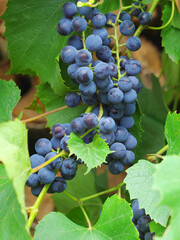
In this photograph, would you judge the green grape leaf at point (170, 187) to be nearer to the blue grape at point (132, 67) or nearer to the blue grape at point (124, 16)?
the blue grape at point (132, 67)

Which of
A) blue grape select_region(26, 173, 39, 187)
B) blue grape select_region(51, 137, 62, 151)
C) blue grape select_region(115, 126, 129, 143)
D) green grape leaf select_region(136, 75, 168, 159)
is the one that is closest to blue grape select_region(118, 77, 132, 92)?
blue grape select_region(115, 126, 129, 143)

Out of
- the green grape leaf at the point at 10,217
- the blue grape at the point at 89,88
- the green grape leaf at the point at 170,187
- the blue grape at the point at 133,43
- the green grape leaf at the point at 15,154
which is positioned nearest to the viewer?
the green grape leaf at the point at 170,187

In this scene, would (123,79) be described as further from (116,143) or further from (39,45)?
(39,45)

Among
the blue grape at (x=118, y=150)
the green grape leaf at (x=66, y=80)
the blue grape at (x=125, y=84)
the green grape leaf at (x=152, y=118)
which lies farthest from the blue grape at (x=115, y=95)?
the green grape leaf at (x=152, y=118)

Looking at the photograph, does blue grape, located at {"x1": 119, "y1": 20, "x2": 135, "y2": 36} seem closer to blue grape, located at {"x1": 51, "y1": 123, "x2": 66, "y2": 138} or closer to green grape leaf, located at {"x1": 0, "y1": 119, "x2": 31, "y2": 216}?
blue grape, located at {"x1": 51, "y1": 123, "x2": 66, "y2": 138}

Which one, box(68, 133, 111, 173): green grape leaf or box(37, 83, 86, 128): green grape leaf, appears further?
box(37, 83, 86, 128): green grape leaf

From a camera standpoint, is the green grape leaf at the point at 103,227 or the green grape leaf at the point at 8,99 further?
the green grape leaf at the point at 8,99

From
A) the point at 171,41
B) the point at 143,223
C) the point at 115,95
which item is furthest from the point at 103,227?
the point at 171,41
